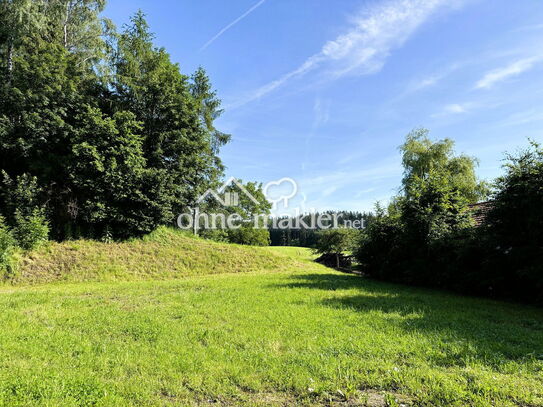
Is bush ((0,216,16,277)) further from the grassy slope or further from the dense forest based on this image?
the dense forest

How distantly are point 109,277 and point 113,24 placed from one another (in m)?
17.7

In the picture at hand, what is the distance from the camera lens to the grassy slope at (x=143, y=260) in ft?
41.9

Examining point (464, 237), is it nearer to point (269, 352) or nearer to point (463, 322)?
point (463, 322)

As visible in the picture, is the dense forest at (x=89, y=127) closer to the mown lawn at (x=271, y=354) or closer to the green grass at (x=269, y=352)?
the green grass at (x=269, y=352)

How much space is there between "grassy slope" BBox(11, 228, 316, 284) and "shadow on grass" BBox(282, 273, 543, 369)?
9431 millimetres

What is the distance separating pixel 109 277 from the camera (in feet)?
43.9

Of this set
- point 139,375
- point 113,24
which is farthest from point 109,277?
point 113,24

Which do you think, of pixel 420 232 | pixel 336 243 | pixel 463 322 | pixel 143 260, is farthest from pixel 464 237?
pixel 336 243

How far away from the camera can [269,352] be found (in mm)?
4254

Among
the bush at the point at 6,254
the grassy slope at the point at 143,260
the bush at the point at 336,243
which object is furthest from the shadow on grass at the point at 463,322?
the bush at the point at 336,243

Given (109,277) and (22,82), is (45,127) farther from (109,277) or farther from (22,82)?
(109,277)

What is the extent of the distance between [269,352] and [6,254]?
12.9 m

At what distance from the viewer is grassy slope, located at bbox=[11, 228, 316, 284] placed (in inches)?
502

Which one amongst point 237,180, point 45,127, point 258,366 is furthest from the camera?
point 237,180
